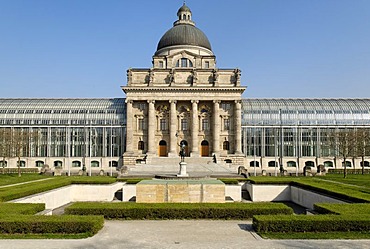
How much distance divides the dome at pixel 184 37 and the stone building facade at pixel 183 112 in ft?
14.0

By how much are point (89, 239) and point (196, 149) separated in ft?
189

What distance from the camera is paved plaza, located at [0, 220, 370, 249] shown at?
47.7ft

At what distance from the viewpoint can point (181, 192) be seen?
26.2 meters

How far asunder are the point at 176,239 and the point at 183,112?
5991 cm

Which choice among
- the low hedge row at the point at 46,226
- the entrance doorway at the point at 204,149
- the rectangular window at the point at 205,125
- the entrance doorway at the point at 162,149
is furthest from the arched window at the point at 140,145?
the low hedge row at the point at 46,226

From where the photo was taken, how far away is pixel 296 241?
15188mm

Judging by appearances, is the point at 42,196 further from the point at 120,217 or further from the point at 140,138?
the point at 140,138

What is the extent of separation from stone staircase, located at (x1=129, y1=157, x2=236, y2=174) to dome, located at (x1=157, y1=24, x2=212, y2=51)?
28.4 metres

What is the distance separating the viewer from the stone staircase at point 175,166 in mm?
57625

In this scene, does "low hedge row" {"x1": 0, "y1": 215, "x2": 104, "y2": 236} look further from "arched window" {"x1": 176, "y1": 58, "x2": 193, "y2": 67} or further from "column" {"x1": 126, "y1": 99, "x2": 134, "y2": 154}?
"arched window" {"x1": 176, "y1": 58, "x2": 193, "y2": 67}

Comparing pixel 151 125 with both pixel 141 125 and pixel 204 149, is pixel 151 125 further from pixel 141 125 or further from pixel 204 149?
pixel 204 149

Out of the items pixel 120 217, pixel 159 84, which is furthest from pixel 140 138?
pixel 120 217

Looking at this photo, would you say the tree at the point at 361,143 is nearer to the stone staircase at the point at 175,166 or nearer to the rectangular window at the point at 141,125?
the stone staircase at the point at 175,166

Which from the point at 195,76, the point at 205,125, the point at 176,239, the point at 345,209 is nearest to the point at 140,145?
the point at 205,125
